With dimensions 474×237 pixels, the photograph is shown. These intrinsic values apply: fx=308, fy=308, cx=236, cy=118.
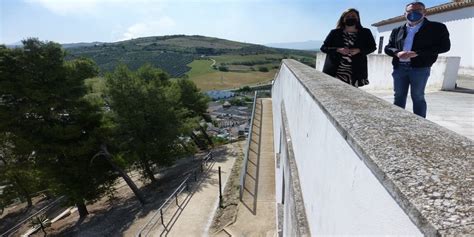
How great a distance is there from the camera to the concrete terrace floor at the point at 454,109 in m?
4.64

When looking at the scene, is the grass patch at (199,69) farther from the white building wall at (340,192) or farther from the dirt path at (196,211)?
the white building wall at (340,192)

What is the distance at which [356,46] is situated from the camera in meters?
4.65

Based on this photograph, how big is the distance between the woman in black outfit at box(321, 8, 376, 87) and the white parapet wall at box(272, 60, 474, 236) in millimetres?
2064

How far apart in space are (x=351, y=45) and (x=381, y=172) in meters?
3.73

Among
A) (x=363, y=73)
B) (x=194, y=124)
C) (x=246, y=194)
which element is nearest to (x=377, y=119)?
(x=363, y=73)

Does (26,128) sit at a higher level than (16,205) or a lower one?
higher

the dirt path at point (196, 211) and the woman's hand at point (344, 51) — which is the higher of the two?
the woman's hand at point (344, 51)

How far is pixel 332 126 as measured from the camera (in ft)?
7.26

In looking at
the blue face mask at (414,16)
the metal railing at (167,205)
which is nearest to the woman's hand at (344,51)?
the blue face mask at (414,16)

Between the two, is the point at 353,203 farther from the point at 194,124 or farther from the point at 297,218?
the point at 194,124

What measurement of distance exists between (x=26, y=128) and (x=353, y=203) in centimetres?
1590

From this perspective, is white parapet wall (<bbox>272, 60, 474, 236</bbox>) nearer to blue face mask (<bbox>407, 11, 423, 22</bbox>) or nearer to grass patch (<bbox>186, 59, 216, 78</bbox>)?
blue face mask (<bbox>407, 11, 423, 22</bbox>)

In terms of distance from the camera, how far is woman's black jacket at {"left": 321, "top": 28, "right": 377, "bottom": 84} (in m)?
4.61

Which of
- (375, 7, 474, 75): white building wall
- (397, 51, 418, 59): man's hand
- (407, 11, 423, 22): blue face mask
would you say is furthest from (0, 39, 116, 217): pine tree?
(375, 7, 474, 75): white building wall
